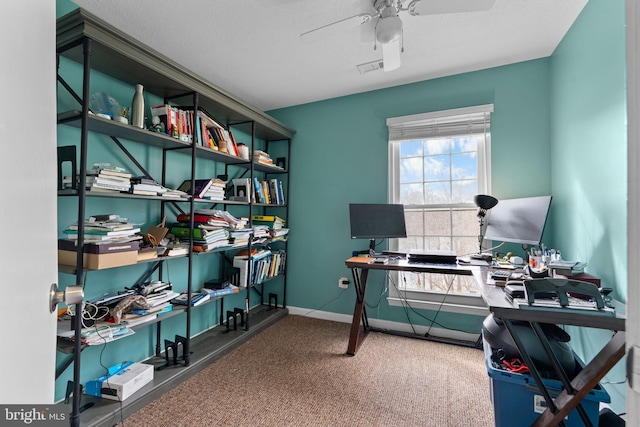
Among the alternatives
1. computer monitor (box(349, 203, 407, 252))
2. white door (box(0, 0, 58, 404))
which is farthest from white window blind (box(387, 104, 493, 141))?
white door (box(0, 0, 58, 404))

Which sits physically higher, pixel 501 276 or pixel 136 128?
pixel 136 128

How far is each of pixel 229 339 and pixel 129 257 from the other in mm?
1227

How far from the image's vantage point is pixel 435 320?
8.75 feet

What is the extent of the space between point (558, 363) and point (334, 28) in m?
2.31

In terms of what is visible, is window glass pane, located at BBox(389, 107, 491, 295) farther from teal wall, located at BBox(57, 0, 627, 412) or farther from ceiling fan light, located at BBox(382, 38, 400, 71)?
ceiling fan light, located at BBox(382, 38, 400, 71)

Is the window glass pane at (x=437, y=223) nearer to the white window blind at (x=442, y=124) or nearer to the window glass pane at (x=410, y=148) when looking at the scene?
the window glass pane at (x=410, y=148)

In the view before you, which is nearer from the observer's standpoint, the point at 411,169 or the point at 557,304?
the point at 557,304

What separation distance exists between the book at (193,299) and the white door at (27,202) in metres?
1.53

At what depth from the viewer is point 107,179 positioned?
5.17 ft

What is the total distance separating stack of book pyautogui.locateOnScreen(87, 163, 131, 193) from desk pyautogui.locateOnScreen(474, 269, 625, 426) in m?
2.08

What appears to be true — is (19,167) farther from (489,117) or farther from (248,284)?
(489,117)

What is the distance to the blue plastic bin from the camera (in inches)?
49.2

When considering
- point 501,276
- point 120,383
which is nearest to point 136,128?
point 120,383

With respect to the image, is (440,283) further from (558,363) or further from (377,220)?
(558,363)
